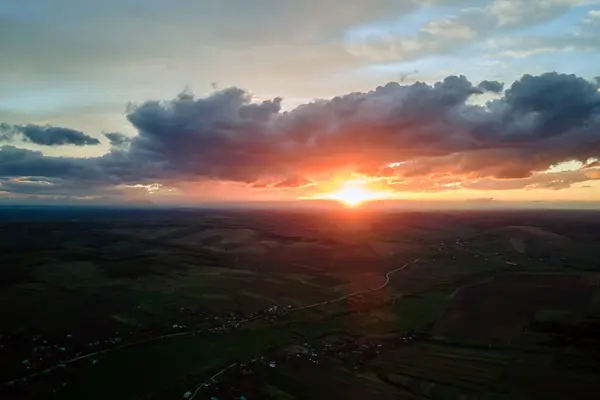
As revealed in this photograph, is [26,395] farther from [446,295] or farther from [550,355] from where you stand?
[446,295]

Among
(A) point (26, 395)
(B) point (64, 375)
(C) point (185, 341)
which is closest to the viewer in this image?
(A) point (26, 395)

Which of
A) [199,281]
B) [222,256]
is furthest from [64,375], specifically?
[222,256]

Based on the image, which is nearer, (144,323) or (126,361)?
(126,361)

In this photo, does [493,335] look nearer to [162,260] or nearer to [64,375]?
[64,375]

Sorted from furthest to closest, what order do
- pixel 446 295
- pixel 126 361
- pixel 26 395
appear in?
pixel 446 295 → pixel 126 361 → pixel 26 395

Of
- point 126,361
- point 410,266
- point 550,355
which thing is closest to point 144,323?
point 126,361

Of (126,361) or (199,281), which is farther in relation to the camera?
(199,281)
